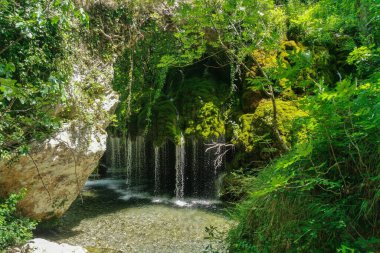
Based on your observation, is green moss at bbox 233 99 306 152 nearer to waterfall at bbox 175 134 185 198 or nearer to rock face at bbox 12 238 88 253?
waterfall at bbox 175 134 185 198

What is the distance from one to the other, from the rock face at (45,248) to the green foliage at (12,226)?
0.46 feet

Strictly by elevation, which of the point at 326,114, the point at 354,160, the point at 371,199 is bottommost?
the point at 371,199

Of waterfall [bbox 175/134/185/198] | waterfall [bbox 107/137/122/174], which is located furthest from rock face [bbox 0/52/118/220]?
waterfall [bbox 107/137/122/174]

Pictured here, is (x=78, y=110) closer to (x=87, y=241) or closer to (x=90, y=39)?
(x=90, y=39)

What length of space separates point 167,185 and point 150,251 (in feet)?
13.6

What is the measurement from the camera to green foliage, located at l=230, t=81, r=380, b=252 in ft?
7.66

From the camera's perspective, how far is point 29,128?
4.95 meters

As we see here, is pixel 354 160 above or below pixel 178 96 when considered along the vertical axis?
below

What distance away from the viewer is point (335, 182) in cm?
247

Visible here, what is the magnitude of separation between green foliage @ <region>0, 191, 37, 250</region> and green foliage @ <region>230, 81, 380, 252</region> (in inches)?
141

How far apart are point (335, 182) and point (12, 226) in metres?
4.47

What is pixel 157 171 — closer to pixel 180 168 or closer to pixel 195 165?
pixel 180 168

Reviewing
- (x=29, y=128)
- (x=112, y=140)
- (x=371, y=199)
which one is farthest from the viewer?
(x=112, y=140)

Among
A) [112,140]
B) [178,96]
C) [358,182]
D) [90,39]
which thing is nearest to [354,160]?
[358,182]
